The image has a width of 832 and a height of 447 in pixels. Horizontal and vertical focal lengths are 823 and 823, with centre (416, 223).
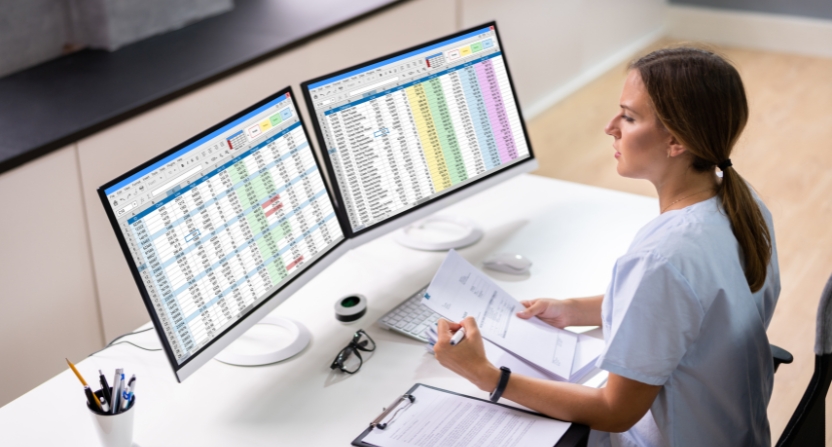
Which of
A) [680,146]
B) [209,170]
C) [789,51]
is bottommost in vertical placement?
[789,51]

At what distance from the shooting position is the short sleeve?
128cm

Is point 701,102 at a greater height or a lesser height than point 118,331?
greater

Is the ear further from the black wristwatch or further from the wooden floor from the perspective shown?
the wooden floor

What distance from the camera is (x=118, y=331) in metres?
2.59

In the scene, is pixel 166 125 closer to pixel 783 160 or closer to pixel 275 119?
pixel 275 119

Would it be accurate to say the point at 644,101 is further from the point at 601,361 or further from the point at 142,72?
the point at 142,72

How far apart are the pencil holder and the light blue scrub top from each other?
76cm

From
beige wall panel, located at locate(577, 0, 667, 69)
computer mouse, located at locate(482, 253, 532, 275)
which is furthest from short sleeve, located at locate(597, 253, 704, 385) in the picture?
beige wall panel, located at locate(577, 0, 667, 69)

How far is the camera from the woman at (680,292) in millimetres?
1288

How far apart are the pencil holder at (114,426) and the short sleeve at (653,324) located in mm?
762

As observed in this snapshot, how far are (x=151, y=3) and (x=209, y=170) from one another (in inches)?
74.7

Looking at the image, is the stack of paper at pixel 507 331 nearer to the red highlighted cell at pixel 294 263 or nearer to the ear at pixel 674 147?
the red highlighted cell at pixel 294 263

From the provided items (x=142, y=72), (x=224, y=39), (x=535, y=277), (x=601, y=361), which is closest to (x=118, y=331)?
(x=142, y=72)

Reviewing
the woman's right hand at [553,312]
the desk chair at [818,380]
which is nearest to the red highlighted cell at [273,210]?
the woman's right hand at [553,312]
